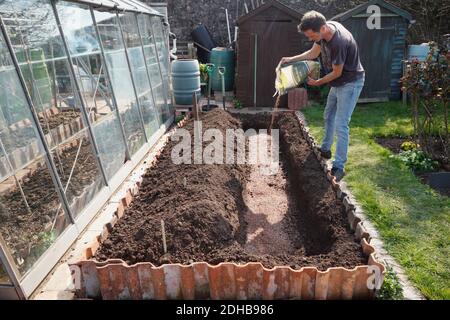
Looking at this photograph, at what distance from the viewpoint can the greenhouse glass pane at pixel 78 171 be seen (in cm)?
347

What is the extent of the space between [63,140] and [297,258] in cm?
276

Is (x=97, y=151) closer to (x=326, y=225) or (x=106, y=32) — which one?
(x=106, y=32)

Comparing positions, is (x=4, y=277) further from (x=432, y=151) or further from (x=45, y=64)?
(x=432, y=151)

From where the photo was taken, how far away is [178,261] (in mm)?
2678

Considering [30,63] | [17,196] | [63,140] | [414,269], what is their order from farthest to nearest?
[63,140]
[30,63]
[17,196]
[414,269]

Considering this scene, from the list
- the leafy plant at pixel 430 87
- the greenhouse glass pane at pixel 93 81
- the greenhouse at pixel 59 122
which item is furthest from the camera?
the leafy plant at pixel 430 87

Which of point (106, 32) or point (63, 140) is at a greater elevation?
point (106, 32)

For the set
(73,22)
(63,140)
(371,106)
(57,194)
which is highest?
(73,22)

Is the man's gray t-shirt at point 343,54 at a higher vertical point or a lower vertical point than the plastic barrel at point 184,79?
higher

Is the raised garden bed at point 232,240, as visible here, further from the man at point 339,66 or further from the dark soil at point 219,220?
the man at point 339,66

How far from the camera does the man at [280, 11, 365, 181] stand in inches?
154

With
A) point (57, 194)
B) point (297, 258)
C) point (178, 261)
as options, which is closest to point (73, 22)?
point (57, 194)

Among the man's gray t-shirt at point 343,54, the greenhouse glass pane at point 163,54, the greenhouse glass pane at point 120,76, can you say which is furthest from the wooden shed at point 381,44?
the greenhouse glass pane at point 120,76
